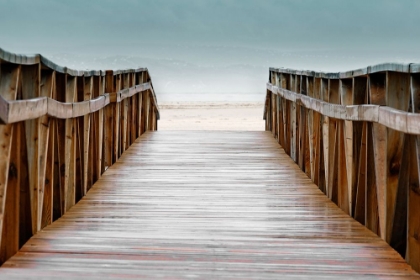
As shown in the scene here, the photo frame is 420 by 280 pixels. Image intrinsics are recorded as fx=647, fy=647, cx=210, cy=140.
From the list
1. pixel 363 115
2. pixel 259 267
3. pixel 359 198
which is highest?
pixel 363 115

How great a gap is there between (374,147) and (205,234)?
114 centimetres

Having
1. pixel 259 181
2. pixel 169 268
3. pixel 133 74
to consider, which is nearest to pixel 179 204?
pixel 259 181

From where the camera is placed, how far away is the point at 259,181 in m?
6.18

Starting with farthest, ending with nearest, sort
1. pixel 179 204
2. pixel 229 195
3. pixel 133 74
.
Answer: pixel 133 74 < pixel 229 195 < pixel 179 204

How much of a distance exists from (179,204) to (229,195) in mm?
599

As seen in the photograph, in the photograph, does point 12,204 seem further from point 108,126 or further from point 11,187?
point 108,126

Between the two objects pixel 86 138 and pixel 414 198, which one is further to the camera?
pixel 86 138

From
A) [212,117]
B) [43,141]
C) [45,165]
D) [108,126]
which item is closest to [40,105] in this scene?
[43,141]

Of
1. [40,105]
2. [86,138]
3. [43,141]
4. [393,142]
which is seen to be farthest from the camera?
[86,138]

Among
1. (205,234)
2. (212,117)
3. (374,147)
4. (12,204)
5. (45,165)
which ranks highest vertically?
(212,117)

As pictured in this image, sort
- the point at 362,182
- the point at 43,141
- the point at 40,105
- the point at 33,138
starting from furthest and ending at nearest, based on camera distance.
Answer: the point at 362,182 < the point at 43,141 < the point at 33,138 < the point at 40,105

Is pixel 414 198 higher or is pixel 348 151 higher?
pixel 348 151

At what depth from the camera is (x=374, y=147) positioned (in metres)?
3.78

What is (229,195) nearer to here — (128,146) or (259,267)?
(259,267)
